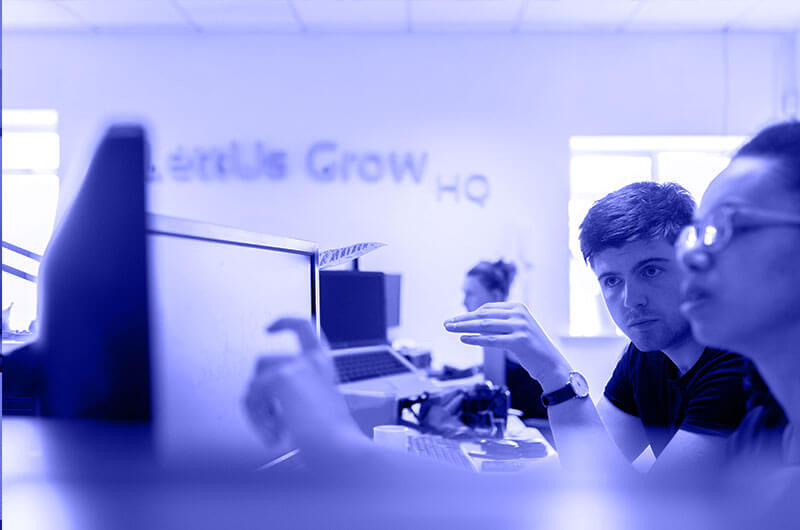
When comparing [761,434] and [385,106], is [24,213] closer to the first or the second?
[761,434]

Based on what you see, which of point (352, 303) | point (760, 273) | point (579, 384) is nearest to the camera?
point (760, 273)

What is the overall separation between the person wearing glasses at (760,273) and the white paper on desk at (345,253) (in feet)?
0.67

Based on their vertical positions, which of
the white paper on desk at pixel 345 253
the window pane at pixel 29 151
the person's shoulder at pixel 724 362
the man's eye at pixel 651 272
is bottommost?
the person's shoulder at pixel 724 362

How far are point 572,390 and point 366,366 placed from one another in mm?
186

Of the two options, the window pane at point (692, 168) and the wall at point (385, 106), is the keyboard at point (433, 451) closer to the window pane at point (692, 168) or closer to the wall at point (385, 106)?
the wall at point (385, 106)

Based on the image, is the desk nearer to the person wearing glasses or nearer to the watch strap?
the watch strap

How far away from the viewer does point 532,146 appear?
104cm

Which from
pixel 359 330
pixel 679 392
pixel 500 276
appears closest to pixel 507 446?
pixel 500 276

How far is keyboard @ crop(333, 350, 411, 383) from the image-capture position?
0.41 m

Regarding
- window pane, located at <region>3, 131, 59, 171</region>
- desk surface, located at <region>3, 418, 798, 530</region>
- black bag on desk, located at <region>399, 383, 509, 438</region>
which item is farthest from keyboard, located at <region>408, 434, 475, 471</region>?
black bag on desk, located at <region>399, 383, 509, 438</region>

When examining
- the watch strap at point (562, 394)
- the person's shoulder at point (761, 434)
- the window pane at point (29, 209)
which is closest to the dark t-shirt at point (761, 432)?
the person's shoulder at point (761, 434)

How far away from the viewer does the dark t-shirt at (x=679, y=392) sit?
0.34 metres

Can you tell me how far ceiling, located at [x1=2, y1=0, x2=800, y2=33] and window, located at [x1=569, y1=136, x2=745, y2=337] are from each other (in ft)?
0.28

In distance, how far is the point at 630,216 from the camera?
0.40 metres
